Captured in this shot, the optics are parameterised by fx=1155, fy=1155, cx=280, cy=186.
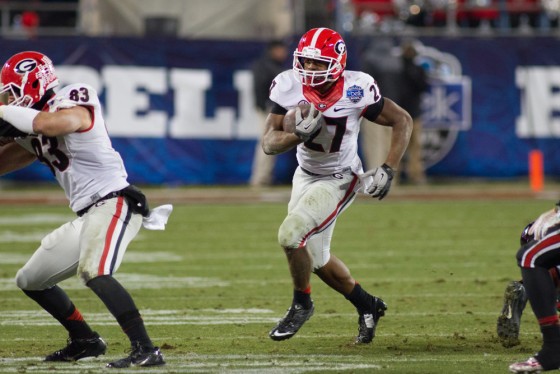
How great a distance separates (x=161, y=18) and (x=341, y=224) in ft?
18.0

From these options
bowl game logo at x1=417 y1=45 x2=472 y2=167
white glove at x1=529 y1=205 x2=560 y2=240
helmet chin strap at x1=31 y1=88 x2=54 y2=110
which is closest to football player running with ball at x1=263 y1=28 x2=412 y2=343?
white glove at x1=529 y1=205 x2=560 y2=240

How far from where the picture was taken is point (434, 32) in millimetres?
16750

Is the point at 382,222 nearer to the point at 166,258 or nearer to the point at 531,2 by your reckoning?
the point at 166,258

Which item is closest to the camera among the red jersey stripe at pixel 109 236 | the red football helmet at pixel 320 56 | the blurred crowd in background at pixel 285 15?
the red jersey stripe at pixel 109 236

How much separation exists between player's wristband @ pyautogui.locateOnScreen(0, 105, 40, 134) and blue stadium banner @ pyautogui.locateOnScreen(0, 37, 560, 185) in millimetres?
9575

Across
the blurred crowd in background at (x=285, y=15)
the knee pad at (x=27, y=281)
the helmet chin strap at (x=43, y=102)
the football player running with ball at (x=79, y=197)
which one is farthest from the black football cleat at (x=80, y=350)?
the blurred crowd in background at (x=285, y=15)

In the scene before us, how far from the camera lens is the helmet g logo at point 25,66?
533 centimetres

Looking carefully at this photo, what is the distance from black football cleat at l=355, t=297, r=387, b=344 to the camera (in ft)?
19.9

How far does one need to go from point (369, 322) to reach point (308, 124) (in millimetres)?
1156

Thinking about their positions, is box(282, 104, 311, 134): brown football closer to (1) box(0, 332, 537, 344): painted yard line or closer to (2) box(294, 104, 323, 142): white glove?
(2) box(294, 104, 323, 142): white glove

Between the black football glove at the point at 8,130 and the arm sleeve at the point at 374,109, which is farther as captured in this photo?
the arm sleeve at the point at 374,109

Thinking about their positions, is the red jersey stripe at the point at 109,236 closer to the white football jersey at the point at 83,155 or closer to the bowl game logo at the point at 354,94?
the white football jersey at the point at 83,155

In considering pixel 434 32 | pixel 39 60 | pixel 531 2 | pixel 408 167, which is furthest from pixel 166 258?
pixel 531 2

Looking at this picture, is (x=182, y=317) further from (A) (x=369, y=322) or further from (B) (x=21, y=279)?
(B) (x=21, y=279)
